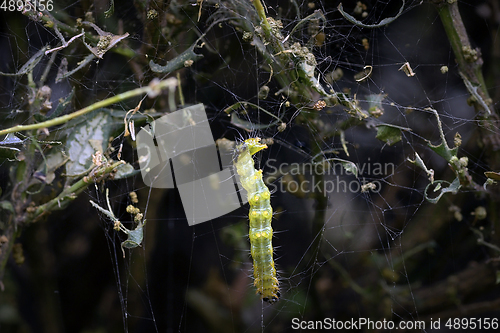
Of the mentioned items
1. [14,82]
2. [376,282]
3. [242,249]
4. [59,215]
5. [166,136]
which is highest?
[14,82]

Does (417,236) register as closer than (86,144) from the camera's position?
No

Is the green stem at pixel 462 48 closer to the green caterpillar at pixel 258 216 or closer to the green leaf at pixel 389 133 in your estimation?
the green leaf at pixel 389 133

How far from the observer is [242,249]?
0.80 metres

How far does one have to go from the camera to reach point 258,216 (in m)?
0.57

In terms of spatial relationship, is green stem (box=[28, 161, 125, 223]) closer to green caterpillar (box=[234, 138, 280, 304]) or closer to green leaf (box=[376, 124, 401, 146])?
green caterpillar (box=[234, 138, 280, 304])

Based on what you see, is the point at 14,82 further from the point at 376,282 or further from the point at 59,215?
the point at 376,282

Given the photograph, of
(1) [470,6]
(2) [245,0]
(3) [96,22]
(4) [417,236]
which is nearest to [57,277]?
(3) [96,22]

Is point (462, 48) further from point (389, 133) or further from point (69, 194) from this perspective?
point (69, 194)

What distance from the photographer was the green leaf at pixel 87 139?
0.69m

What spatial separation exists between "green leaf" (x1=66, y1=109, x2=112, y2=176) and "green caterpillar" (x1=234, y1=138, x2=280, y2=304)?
0.93 ft

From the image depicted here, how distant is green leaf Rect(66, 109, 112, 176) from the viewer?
687 mm

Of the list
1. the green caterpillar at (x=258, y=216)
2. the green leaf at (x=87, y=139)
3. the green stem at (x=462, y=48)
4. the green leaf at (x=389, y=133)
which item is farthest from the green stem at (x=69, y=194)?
the green stem at (x=462, y=48)

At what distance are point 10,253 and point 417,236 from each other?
35.3 inches

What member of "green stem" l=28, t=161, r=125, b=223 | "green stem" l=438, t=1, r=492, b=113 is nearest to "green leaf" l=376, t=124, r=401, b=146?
"green stem" l=438, t=1, r=492, b=113
